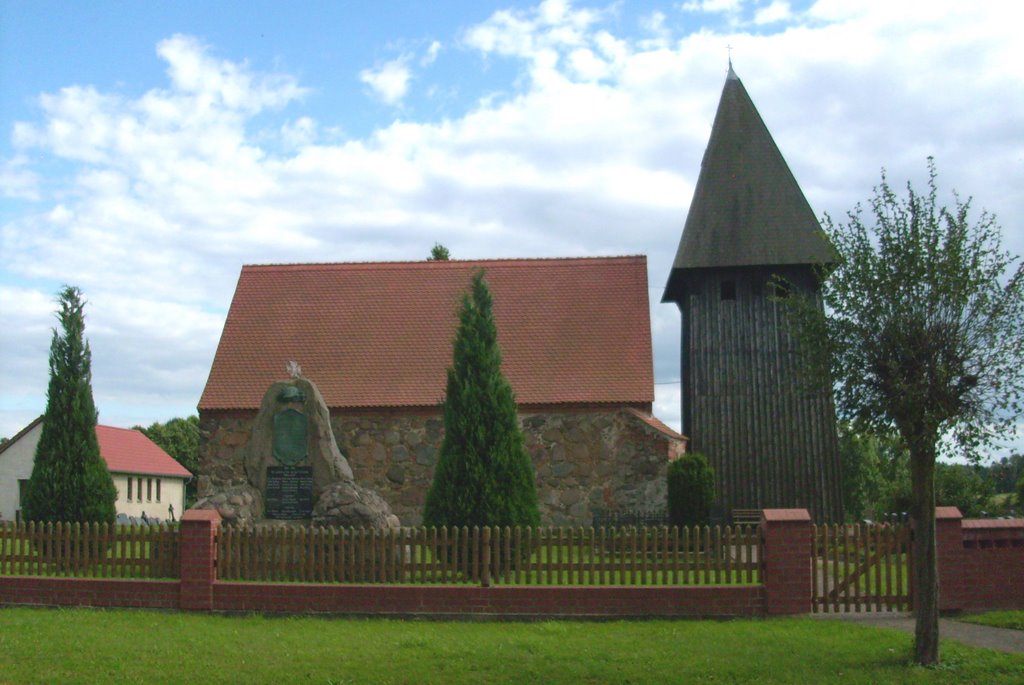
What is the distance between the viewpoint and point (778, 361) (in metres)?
24.2

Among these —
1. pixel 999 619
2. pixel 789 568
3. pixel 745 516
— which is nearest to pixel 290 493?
pixel 789 568

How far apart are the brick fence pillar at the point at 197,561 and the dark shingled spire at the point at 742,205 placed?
14.6 meters

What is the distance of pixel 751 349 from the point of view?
24.4 meters

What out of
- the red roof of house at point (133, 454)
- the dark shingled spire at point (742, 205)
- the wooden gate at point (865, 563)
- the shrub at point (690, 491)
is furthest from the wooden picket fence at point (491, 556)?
the red roof of house at point (133, 454)

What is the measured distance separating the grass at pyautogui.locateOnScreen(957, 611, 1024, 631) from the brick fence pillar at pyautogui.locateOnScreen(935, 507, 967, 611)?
24cm

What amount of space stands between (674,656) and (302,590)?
5.03 meters

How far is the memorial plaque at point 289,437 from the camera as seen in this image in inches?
609

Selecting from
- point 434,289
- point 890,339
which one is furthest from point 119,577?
point 434,289

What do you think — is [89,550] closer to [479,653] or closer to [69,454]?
[69,454]

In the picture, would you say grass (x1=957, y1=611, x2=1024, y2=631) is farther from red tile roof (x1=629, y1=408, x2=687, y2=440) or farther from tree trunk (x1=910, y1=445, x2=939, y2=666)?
red tile roof (x1=629, y1=408, x2=687, y2=440)

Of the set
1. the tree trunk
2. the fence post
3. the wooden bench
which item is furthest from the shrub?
the tree trunk

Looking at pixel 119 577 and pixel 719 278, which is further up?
pixel 719 278

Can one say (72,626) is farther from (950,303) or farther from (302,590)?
(950,303)

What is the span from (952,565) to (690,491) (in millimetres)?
8537
